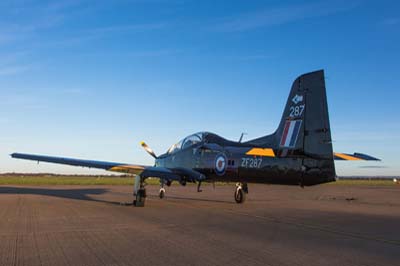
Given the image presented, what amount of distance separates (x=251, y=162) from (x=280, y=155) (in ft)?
5.11

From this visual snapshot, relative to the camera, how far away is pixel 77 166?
760 inches

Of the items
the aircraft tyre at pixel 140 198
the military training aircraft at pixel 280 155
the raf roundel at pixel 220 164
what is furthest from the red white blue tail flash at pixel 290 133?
the aircraft tyre at pixel 140 198

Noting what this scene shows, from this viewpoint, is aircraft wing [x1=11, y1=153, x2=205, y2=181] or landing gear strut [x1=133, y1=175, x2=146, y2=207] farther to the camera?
aircraft wing [x1=11, y1=153, x2=205, y2=181]

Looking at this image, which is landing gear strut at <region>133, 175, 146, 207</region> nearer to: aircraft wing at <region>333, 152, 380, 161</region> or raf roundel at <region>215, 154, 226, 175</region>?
raf roundel at <region>215, 154, 226, 175</region>

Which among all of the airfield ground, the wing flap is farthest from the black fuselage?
the wing flap

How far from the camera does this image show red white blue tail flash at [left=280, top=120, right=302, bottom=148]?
13.8m

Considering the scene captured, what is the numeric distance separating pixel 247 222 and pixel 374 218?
15.9ft

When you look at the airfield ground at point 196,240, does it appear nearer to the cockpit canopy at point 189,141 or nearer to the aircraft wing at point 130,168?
the aircraft wing at point 130,168

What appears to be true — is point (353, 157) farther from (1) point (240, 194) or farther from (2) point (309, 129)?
(1) point (240, 194)

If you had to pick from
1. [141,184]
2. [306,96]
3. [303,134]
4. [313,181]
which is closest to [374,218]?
[313,181]

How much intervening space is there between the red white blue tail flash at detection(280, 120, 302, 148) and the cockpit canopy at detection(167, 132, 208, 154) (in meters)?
5.73

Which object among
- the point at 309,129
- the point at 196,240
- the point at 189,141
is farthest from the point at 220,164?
the point at 196,240

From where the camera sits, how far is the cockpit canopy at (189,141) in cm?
1931

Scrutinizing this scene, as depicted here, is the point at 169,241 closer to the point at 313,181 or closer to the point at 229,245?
the point at 229,245
